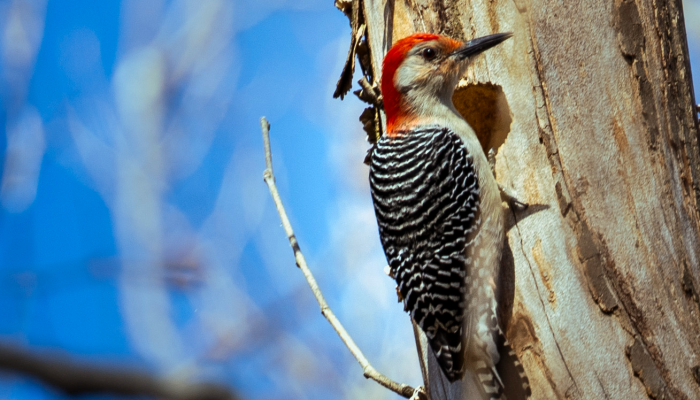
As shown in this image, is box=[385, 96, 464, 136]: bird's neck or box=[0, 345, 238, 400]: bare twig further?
box=[385, 96, 464, 136]: bird's neck

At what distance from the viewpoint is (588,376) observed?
9.82 feet

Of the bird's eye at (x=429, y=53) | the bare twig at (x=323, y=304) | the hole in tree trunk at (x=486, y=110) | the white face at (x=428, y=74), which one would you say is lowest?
the bare twig at (x=323, y=304)

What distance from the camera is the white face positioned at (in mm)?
3883

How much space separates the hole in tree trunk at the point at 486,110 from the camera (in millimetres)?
3515

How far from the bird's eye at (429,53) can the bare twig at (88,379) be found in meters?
3.10

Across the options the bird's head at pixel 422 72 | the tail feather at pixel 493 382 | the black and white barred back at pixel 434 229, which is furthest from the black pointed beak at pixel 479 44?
the tail feather at pixel 493 382

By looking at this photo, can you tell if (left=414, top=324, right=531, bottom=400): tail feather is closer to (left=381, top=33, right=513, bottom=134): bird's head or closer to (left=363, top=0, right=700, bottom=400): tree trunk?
(left=363, top=0, right=700, bottom=400): tree trunk

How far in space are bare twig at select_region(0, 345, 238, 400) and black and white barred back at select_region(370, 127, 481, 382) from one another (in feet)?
7.39

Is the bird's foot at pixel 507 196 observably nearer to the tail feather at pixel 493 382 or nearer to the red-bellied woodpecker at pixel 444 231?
the red-bellied woodpecker at pixel 444 231

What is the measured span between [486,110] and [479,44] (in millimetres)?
677

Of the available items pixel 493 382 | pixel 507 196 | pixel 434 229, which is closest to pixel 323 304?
pixel 434 229

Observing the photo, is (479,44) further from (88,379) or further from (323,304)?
(88,379)

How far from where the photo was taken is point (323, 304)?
3.53 metres

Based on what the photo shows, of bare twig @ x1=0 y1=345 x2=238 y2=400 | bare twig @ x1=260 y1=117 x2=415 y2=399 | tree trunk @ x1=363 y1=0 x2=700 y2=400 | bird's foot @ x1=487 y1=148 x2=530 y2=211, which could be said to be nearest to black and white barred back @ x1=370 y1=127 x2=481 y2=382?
bird's foot @ x1=487 y1=148 x2=530 y2=211
